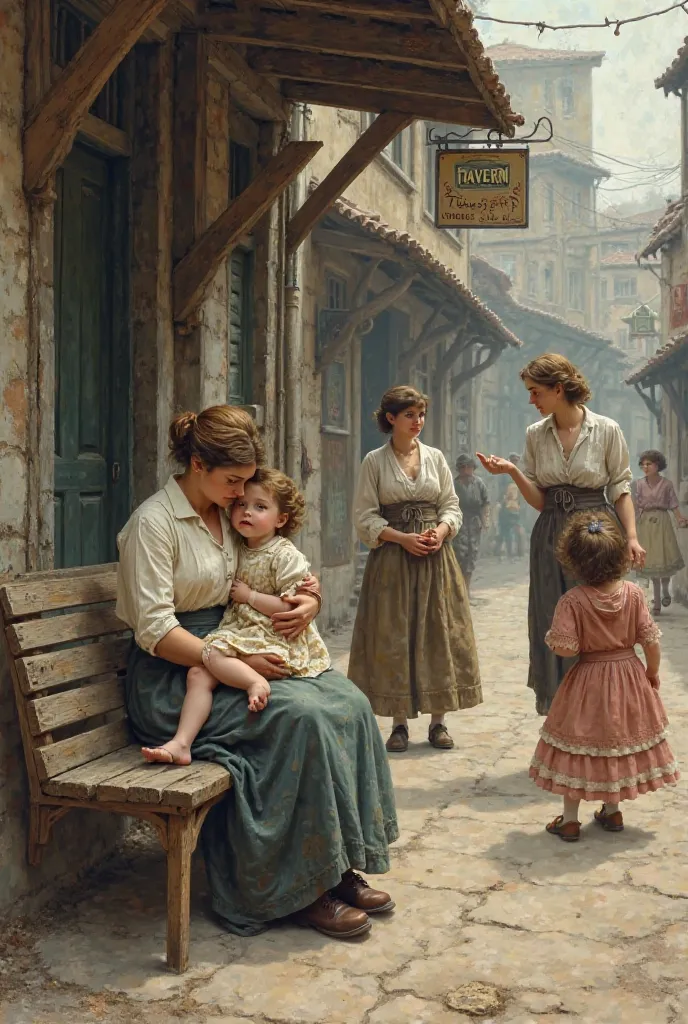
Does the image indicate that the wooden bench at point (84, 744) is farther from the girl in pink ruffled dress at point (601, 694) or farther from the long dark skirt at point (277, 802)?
the girl in pink ruffled dress at point (601, 694)

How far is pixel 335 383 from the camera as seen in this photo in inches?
460

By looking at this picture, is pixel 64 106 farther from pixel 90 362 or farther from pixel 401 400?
pixel 401 400

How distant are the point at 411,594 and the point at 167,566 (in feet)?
8.18

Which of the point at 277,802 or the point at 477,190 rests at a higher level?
the point at 477,190

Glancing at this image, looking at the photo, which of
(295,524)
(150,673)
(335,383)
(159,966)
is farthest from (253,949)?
(335,383)

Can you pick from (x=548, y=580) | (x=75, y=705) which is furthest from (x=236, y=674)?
(x=548, y=580)

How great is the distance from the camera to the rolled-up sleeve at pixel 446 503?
6268mm

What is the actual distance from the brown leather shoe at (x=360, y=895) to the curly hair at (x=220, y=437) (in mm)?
1474

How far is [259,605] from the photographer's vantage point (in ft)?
13.7

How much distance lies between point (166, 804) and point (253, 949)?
610 millimetres

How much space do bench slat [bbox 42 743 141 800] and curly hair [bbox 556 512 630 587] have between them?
→ 6.43 ft

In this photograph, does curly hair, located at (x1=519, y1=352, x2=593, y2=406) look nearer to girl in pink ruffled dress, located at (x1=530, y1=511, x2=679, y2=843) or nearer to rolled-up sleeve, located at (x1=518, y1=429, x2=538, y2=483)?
rolled-up sleeve, located at (x1=518, y1=429, x2=538, y2=483)

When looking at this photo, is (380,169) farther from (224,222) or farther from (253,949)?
(253,949)

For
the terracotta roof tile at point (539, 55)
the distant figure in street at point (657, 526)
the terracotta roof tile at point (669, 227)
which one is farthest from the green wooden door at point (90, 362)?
the terracotta roof tile at point (539, 55)
